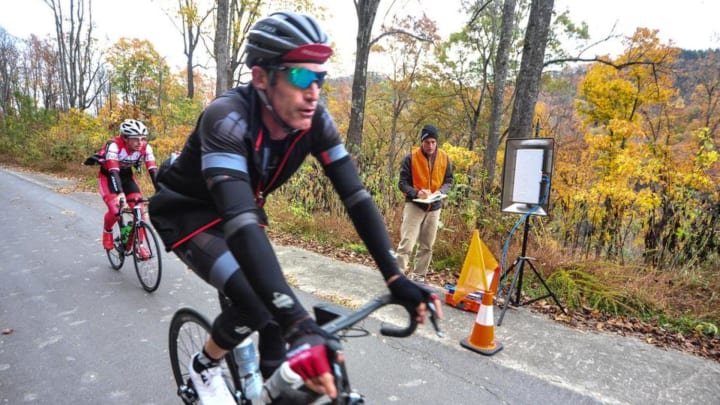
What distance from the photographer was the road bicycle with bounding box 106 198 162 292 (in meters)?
5.07

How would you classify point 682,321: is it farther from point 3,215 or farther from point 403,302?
point 3,215

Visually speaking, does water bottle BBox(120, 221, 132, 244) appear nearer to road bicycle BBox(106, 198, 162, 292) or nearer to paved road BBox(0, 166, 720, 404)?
road bicycle BBox(106, 198, 162, 292)

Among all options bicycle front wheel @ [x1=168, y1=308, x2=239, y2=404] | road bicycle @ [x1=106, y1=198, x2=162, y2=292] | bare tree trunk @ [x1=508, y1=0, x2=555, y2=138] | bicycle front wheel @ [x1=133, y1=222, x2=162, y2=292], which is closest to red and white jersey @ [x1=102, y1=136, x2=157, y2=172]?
road bicycle @ [x1=106, y1=198, x2=162, y2=292]

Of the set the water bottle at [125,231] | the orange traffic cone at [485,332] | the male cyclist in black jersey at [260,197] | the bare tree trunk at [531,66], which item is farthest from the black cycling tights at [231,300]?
the bare tree trunk at [531,66]

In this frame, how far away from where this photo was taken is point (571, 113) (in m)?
29.0

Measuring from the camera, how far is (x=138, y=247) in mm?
5316

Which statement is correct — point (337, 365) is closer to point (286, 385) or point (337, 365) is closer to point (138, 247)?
point (286, 385)

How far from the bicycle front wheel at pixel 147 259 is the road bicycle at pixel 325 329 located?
2.72 metres

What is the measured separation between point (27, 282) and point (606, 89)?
91.6 feet

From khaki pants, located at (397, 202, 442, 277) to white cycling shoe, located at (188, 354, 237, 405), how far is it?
4.11m

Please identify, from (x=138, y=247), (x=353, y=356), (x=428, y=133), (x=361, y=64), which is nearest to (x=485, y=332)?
(x=353, y=356)

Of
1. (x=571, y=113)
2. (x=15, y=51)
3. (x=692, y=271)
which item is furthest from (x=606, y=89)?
(x=15, y=51)

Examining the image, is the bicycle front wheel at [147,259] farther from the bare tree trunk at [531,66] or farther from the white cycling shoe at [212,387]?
the bare tree trunk at [531,66]

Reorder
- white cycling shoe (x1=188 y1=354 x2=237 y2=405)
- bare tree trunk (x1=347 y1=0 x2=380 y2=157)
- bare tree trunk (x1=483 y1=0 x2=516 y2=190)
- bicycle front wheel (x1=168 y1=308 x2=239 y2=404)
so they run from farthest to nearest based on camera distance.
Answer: bare tree trunk (x1=483 y1=0 x2=516 y2=190)
bare tree trunk (x1=347 y1=0 x2=380 y2=157)
bicycle front wheel (x1=168 y1=308 x2=239 y2=404)
white cycling shoe (x1=188 y1=354 x2=237 y2=405)
